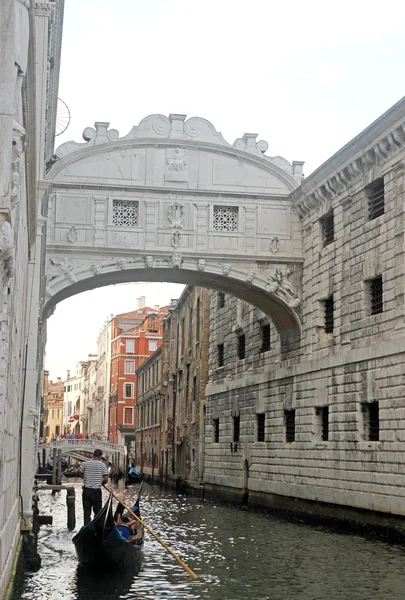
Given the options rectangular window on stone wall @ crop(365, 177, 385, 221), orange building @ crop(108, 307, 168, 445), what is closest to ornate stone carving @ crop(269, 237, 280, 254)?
rectangular window on stone wall @ crop(365, 177, 385, 221)

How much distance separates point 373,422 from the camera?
628 inches

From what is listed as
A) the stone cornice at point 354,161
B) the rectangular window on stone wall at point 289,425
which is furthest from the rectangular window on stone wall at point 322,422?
the stone cornice at point 354,161

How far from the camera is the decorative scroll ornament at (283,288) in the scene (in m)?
19.5

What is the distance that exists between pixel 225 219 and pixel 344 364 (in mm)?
4499

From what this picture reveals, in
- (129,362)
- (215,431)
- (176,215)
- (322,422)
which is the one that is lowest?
(322,422)

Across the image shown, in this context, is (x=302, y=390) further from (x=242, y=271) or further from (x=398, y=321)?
(x=398, y=321)

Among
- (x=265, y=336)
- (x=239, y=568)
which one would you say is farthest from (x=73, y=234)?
(x=239, y=568)

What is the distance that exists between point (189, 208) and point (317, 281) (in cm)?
311

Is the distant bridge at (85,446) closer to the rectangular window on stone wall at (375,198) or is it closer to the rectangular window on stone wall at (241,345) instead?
the rectangular window on stone wall at (241,345)

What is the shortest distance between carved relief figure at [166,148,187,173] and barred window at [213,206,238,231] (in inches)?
43.6

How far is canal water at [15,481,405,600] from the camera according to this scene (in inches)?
359

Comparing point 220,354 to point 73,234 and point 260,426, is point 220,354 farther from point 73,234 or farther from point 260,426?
point 73,234

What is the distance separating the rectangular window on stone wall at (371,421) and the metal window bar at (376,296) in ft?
5.38

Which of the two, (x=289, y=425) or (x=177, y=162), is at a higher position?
(x=177, y=162)
